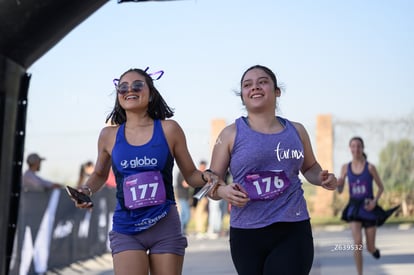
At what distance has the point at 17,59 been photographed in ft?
21.1

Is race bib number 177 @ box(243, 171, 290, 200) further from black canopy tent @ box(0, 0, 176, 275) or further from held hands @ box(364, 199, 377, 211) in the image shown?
held hands @ box(364, 199, 377, 211)

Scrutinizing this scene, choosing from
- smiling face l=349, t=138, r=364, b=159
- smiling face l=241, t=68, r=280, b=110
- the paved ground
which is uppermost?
smiling face l=241, t=68, r=280, b=110

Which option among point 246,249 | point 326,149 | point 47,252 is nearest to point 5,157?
point 246,249

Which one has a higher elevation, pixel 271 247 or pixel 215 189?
pixel 215 189

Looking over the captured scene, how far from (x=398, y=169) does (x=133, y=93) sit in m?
16.1

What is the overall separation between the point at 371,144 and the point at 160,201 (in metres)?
15.7

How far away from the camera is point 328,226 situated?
2083 centimetres

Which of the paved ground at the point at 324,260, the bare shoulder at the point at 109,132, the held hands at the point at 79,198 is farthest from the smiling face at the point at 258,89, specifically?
the paved ground at the point at 324,260

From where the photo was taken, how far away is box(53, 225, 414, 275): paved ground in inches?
439

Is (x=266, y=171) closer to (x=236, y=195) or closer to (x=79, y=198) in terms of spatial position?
(x=236, y=195)

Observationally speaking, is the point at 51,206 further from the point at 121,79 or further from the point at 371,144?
the point at 371,144

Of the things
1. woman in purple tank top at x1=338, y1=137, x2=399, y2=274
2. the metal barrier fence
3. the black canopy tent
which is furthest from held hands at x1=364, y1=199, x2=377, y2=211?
the black canopy tent

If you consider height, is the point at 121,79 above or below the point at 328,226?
above

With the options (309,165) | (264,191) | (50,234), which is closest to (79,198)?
(264,191)
